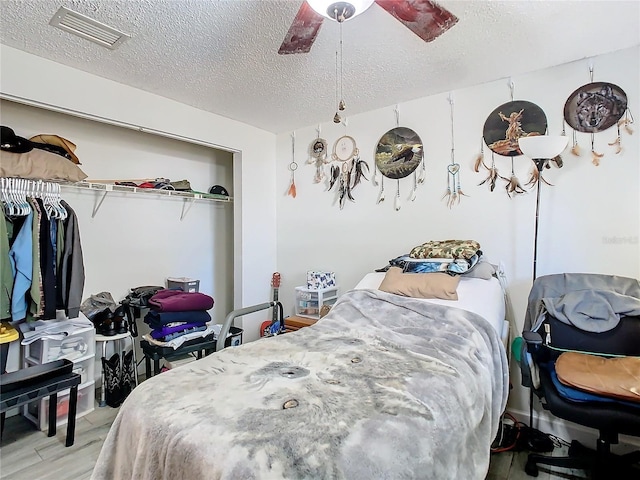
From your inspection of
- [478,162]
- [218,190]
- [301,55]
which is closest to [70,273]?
[218,190]

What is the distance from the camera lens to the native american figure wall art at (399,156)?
291 cm

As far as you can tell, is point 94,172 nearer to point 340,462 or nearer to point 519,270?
point 340,462

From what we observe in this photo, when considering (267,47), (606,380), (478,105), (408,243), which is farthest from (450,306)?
(267,47)

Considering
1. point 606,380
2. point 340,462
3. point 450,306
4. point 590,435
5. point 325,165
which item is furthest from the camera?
point 325,165

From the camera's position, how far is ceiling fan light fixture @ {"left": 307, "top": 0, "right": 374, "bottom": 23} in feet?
4.31

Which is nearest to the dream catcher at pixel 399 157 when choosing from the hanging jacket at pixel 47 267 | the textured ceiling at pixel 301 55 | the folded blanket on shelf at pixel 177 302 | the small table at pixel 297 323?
the textured ceiling at pixel 301 55

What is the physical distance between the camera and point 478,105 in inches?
103

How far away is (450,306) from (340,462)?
1.29m

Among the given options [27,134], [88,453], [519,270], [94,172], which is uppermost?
[27,134]

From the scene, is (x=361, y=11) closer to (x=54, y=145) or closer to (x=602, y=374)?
(x=602, y=374)

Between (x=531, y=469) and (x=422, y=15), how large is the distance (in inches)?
92.6

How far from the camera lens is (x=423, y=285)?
2227 millimetres

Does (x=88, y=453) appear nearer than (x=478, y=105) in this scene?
Yes

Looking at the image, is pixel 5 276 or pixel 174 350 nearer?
pixel 5 276
